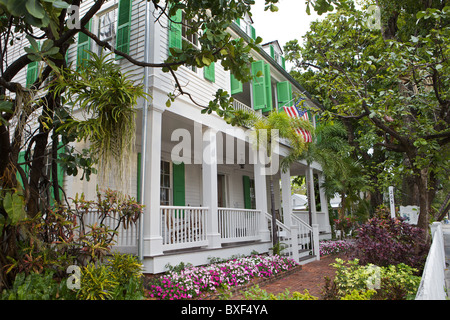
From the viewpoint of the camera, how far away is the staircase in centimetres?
902

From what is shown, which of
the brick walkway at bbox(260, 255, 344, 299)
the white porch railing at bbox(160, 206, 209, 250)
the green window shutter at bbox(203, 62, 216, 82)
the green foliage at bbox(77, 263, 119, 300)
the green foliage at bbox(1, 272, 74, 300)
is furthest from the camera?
the green window shutter at bbox(203, 62, 216, 82)

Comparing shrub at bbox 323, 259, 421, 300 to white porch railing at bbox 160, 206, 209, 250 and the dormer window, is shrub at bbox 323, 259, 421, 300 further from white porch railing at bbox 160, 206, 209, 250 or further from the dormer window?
the dormer window

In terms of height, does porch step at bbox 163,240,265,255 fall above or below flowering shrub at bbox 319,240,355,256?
above

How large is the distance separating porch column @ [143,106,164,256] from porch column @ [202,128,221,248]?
66.3 inches

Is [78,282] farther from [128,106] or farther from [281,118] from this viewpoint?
[281,118]

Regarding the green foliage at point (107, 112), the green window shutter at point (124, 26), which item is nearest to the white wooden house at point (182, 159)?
the green window shutter at point (124, 26)

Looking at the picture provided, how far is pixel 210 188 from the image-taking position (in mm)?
7613

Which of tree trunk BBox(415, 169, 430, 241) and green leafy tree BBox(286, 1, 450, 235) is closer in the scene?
green leafy tree BBox(286, 1, 450, 235)

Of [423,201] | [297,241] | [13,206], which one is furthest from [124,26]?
[423,201]

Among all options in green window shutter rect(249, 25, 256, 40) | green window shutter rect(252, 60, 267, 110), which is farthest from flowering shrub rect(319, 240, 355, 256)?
green window shutter rect(249, 25, 256, 40)

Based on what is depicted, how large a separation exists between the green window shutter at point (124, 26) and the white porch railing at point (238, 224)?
445 cm

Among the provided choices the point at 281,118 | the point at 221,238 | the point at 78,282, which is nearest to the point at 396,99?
the point at 281,118

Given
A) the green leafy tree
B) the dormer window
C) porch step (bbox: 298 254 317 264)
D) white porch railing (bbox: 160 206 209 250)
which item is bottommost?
porch step (bbox: 298 254 317 264)
